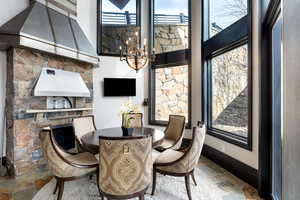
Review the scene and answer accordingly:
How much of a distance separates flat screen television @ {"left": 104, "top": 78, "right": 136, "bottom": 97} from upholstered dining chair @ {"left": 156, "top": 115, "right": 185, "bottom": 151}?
1907 millimetres

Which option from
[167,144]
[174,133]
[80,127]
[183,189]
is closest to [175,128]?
[174,133]

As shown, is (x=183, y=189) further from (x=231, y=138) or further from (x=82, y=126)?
(x=82, y=126)

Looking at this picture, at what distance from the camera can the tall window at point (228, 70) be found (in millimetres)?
2688

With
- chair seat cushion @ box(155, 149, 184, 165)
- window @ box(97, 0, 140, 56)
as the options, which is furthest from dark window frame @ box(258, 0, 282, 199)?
window @ box(97, 0, 140, 56)

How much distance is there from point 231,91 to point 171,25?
278 centimetres

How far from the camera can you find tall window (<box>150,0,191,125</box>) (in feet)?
15.0

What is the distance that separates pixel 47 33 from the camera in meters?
3.24

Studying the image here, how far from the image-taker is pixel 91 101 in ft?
14.8

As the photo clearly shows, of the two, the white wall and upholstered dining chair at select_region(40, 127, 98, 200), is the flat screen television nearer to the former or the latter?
the white wall

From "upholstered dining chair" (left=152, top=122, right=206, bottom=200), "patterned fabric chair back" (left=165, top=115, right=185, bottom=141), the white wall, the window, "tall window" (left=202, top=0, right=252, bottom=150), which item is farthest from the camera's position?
the window

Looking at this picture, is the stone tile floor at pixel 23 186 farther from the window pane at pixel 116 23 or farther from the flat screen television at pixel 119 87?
the window pane at pixel 116 23

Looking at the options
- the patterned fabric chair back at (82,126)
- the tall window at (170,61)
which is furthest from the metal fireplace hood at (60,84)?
the tall window at (170,61)

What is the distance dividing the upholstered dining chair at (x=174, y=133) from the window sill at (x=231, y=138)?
2.69 feet

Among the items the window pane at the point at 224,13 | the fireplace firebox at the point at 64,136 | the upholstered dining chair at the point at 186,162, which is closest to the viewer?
the upholstered dining chair at the point at 186,162
